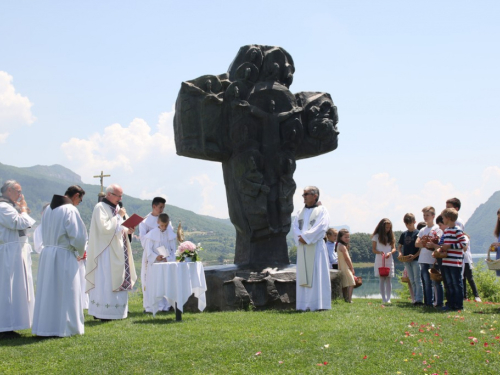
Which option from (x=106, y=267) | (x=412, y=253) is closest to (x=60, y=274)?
(x=106, y=267)

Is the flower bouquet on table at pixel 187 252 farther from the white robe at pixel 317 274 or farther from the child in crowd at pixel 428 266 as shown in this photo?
the child in crowd at pixel 428 266

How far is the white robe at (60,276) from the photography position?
8.02 m

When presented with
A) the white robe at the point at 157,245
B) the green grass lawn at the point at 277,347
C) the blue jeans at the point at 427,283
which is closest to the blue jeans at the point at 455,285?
the green grass lawn at the point at 277,347

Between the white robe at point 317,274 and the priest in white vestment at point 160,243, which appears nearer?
the white robe at point 317,274

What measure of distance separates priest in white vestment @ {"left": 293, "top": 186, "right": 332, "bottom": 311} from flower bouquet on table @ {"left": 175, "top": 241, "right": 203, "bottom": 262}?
1994 mm

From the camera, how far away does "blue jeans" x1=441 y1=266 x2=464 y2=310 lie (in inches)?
372

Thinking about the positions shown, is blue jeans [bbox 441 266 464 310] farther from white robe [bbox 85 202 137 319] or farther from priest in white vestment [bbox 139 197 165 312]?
priest in white vestment [bbox 139 197 165 312]

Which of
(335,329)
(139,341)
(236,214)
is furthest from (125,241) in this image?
(335,329)

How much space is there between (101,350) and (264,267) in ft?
16.2

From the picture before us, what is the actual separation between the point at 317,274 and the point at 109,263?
371cm

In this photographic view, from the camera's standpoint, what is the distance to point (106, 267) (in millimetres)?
9992

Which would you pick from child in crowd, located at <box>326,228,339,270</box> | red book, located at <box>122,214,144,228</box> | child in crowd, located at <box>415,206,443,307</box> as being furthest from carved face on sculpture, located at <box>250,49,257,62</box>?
child in crowd, located at <box>415,206,443,307</box>

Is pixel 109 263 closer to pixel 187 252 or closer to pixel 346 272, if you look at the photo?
pixel 187 252

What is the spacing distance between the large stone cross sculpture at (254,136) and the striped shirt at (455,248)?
3.61 m
